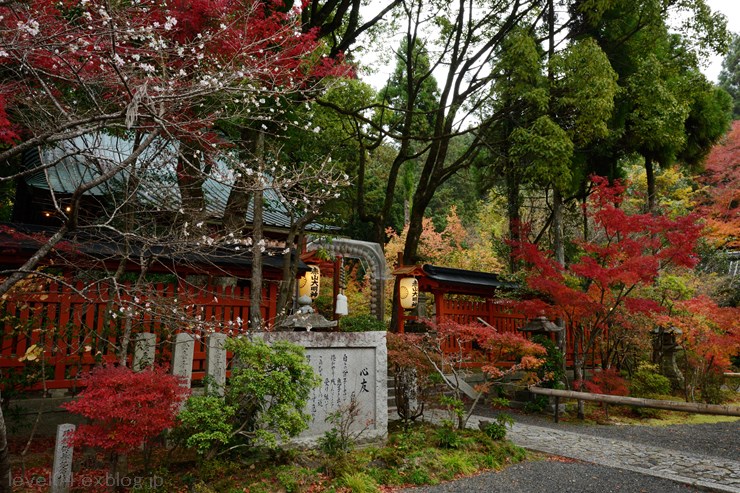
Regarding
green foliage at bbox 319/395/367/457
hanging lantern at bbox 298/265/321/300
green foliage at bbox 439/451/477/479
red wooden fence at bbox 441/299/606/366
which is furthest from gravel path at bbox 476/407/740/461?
hanging lantern at bbox 298/265/321/300

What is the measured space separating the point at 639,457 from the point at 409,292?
271 inches

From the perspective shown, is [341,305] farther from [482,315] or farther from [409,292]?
[482,315]

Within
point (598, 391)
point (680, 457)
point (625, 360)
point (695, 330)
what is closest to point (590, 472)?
point (680, 457)

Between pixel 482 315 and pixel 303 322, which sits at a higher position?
pixel 482 315

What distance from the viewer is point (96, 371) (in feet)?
15.5

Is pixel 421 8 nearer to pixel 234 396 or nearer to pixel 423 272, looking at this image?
pixel 423 272

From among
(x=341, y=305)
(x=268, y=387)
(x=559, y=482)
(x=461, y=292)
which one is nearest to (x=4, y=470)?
(x=268, y=387)

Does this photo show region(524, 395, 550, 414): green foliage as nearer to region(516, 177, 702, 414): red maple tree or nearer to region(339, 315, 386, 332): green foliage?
region(516, 177, 702, 414): red maple tree

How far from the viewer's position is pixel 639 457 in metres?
7.09

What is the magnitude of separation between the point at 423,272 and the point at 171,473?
865 centimetres

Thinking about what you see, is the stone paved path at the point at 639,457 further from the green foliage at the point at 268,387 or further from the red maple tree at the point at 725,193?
the red maple tree at the point at 725,193

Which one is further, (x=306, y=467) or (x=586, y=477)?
(x=586, y=477)

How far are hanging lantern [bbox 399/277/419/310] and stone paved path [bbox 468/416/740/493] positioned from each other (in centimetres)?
475

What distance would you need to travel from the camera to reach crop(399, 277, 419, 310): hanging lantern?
13.0 meters
